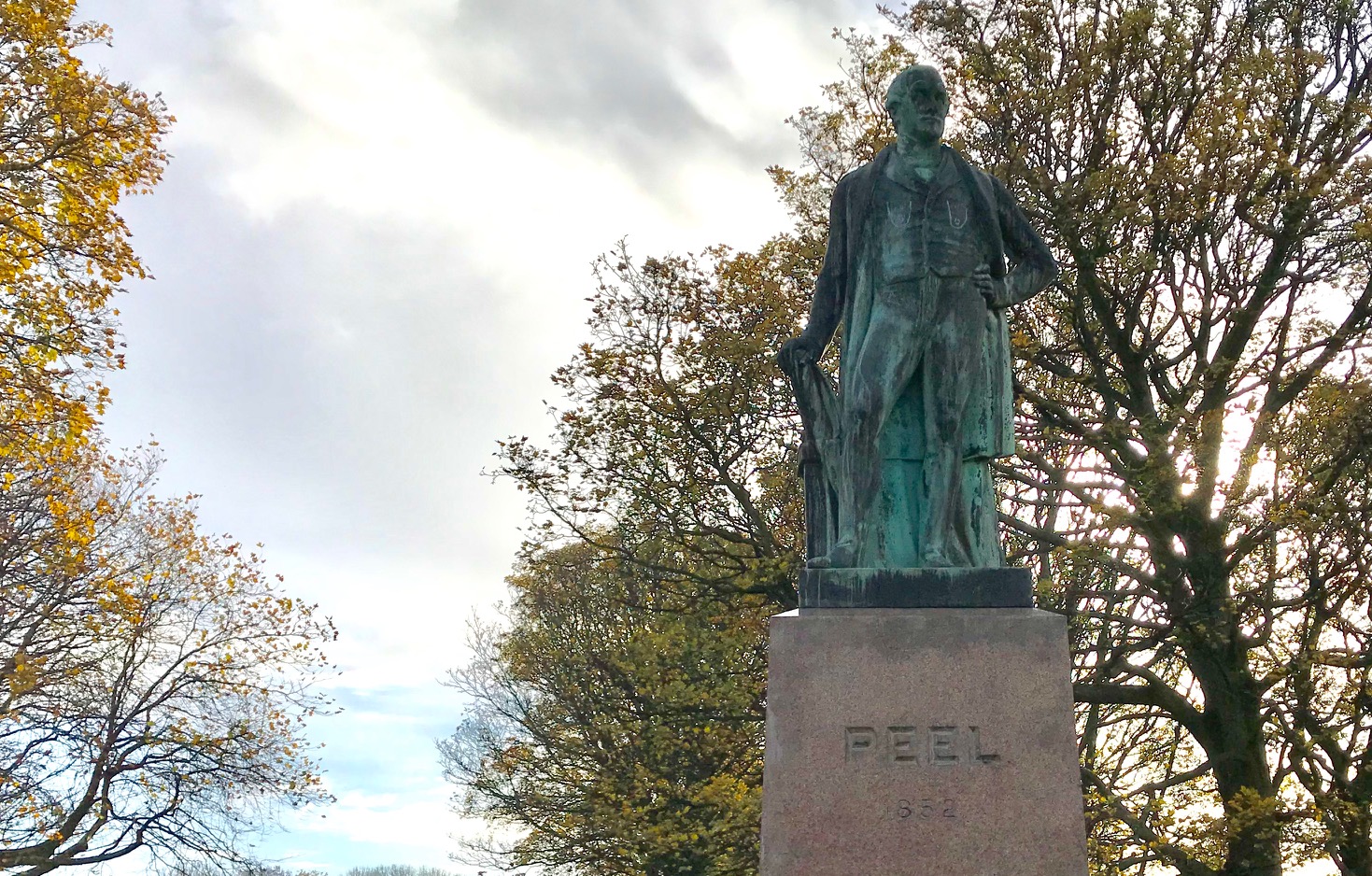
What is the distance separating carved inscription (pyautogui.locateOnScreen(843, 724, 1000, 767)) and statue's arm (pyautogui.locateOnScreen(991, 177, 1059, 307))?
238 centimetres

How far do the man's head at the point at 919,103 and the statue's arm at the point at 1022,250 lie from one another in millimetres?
443

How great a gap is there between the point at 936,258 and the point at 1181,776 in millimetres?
11182

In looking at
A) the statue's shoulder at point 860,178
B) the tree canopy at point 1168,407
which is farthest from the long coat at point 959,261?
the tree canopy at point 1168,407

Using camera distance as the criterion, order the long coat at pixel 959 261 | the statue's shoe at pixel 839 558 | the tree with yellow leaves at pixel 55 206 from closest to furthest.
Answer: the statue's shoe at pixel 839 558 < the long coat at pixel 959 261 < the tree with yellow leaves at pixel 55 206

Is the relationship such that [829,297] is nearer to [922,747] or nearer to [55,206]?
[922,747]

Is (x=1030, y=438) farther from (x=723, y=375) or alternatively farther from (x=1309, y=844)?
(x=1309, y=844)

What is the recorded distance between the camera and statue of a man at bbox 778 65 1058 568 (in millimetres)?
6293

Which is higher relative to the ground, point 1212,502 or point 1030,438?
point 1030,438

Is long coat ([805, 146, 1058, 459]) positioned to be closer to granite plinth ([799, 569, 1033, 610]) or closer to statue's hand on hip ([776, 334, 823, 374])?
statue's hand on hip ([776, 334, 823, 374])

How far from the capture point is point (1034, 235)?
682cm

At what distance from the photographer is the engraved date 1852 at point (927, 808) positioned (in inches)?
213

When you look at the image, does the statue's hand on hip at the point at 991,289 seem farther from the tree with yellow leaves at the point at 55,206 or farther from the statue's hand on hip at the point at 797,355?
the tree with yellow leaves at the point at 55,206

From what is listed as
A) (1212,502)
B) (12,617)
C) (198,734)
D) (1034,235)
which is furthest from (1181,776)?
(12,617)

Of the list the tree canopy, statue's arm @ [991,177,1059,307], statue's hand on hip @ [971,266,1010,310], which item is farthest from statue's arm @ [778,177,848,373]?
the tree canopy
